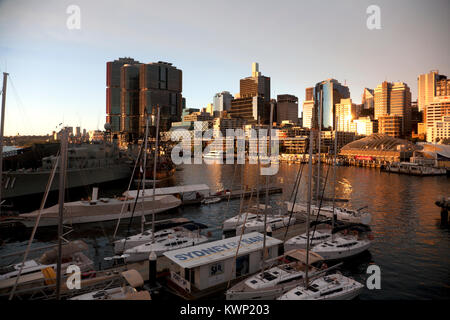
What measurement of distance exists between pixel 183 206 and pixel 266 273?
27482mm

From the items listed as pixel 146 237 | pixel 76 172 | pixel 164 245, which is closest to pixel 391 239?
pixel 164 245

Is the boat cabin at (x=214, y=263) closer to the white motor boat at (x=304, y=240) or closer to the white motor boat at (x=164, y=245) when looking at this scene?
the white motor boat at (x=164, y=245)

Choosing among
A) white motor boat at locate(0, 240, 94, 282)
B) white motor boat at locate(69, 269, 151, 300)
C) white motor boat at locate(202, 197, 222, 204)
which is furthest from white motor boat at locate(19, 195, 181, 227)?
white motor boat at locate(69, 269, 151, 300)

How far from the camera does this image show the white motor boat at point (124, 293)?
13742 millimetres

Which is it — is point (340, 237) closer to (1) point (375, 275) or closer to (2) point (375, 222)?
(1) point (375, 275)

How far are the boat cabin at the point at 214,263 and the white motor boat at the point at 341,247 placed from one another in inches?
181

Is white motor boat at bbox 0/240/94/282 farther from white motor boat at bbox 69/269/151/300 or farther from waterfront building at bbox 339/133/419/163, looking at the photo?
waterfront building at bbox 339/133/419/163

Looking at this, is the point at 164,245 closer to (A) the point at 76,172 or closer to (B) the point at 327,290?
(B) the point at 327,290

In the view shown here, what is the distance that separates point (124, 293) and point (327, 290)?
10.3 meters

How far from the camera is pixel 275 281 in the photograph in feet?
54.8
